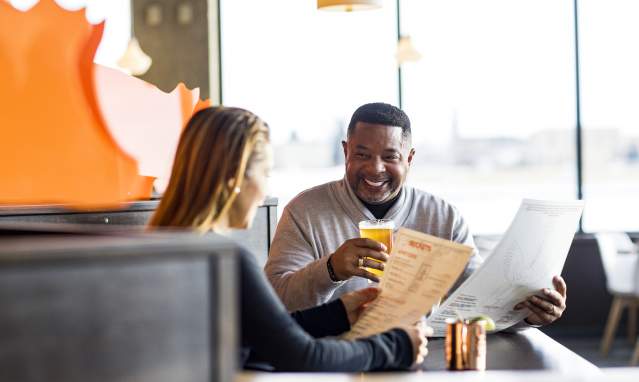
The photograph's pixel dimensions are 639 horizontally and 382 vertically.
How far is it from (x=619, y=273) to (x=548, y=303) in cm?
427

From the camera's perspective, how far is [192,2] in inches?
302

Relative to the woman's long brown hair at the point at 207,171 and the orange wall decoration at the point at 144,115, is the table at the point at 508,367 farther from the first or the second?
the orange wall decoration at the point at 144,115

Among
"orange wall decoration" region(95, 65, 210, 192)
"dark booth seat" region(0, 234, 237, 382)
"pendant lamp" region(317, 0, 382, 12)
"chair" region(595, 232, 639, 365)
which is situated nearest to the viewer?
"dark booth seat" region(0, 234, 237, 382)

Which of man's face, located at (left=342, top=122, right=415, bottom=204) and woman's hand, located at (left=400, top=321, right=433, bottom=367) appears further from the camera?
man's face, located at (left=342, top=122, right=415, bottom=204)

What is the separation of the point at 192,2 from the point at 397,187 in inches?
214

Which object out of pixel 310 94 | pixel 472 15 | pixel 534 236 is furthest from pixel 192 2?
pixel 534 236

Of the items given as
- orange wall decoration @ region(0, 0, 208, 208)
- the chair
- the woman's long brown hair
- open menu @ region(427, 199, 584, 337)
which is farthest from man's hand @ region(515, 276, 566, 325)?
the chair

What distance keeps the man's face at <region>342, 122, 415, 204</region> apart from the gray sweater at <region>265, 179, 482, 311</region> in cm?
5

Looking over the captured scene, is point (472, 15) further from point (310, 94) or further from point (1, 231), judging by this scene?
point (1, 231)

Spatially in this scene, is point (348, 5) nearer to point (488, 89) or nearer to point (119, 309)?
point (119, 309)

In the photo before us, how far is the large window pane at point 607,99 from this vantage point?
6.99m

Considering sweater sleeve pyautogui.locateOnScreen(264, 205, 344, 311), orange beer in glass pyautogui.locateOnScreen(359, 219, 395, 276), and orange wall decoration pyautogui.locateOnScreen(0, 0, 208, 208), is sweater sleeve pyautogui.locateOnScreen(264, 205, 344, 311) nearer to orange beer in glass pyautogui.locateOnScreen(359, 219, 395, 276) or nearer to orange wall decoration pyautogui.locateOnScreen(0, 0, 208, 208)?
orange beer in glass pyautogui.locateOnScreen(359, 219, 395, 276)

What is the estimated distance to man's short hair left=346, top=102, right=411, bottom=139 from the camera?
2664 mm

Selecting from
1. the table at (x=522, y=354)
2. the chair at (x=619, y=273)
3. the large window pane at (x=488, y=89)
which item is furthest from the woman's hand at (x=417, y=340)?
the large window pane at (x=488, y=89)
